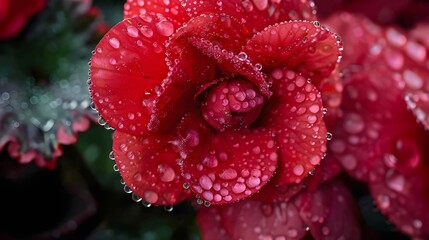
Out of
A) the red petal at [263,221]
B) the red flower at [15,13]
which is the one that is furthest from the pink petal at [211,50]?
the red flower at [15,13]

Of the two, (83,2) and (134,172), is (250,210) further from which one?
(83,2)

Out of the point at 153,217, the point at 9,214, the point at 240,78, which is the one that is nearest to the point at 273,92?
the point at 240,78

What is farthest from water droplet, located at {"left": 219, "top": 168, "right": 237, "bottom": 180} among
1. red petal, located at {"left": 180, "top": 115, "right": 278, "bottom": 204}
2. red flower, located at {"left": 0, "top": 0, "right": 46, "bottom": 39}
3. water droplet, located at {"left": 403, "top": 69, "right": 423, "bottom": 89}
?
red flower, located at {"left": 0, "top": 0, "right": 46, "bottom": 39}

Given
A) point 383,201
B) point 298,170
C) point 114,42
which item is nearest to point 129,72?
point 114,42

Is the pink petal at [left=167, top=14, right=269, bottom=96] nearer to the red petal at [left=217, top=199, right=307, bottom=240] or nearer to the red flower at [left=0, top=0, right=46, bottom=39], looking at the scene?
the red petal at [left=217, top=199, right=307, bottom=240]

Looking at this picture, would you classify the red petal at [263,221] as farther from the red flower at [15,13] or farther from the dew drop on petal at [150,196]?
the red flower at [15,13]

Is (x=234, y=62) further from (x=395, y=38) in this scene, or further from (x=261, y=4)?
(x=395, y=38)

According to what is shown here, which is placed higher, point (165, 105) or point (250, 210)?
point (165, 105)
